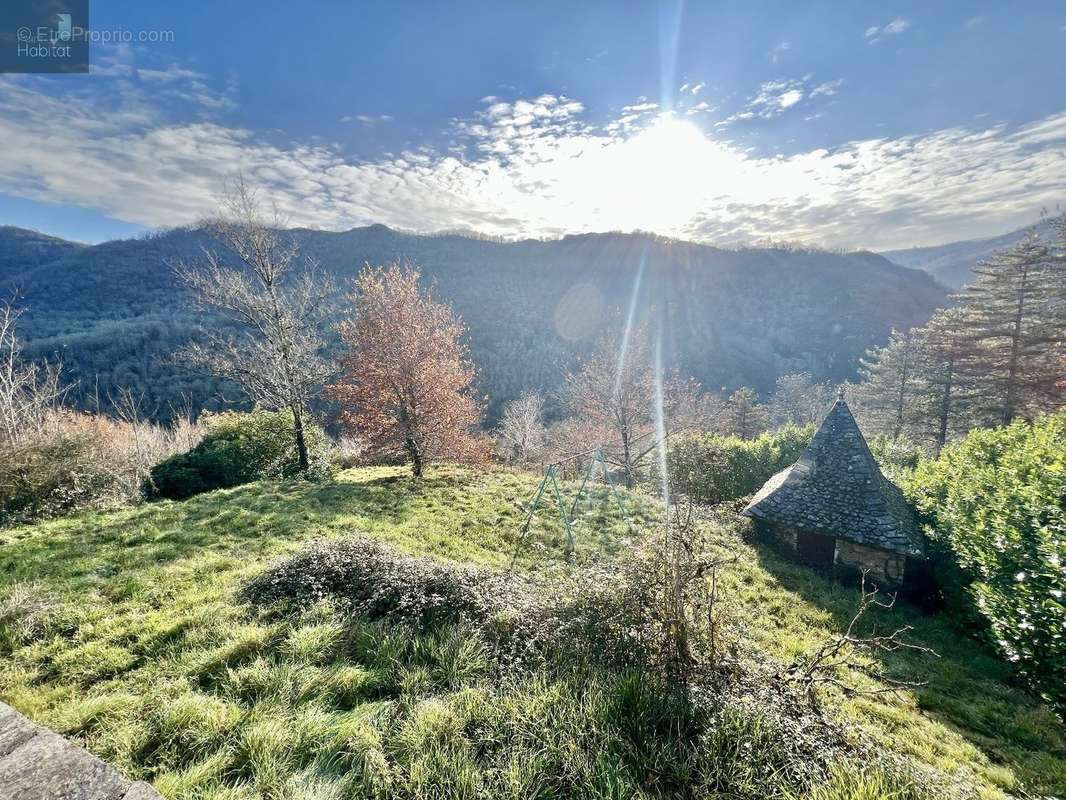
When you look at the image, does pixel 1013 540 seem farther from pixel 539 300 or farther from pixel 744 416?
pixel 539 300

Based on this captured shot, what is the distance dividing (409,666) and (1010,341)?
2920 cm

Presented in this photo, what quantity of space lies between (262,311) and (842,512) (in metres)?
17.2

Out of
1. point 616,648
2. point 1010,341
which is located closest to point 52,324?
point 616,648

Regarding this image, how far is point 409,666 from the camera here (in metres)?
3.73

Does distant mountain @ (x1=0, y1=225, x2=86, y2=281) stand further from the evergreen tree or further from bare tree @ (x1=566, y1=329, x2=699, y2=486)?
the evergreen tree

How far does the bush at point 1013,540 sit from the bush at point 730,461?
545 centimetres

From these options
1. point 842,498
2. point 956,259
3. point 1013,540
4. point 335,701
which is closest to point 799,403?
point 842,498

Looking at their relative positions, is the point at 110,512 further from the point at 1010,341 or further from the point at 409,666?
the point at 1010,341

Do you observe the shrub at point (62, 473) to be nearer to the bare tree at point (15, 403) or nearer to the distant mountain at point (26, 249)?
the bare tree at point (15, 403)

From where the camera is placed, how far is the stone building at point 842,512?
9477mm

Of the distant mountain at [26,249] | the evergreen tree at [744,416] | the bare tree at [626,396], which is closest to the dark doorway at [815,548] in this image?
the bare tree at [626,396]

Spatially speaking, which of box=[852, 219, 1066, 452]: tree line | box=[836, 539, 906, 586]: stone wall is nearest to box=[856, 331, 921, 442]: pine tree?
box=[852, 219, 1066, 452]: tree line

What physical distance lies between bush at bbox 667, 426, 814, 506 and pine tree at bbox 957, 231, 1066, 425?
1140cm

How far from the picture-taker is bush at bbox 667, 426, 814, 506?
15883 millimetres
